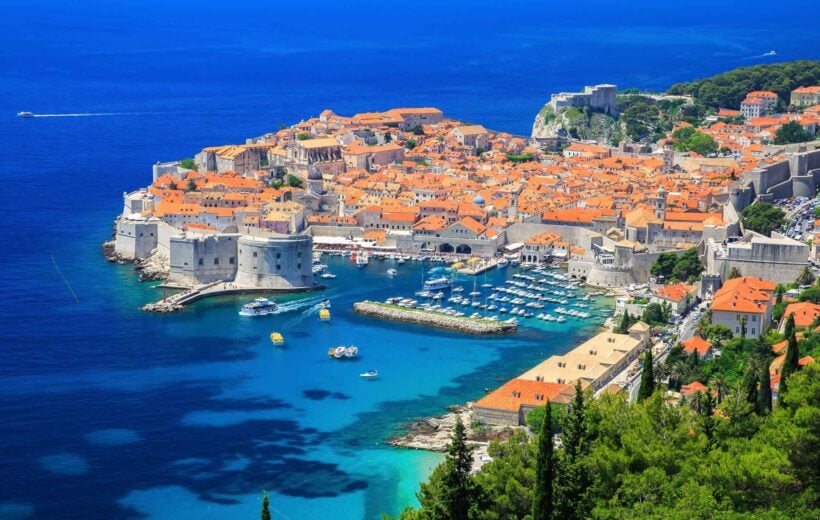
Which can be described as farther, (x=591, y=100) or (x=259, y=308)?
(x=591, y=100)

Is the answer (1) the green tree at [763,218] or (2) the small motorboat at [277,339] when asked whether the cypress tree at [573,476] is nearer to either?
(2) the small motorboat at [277,339]

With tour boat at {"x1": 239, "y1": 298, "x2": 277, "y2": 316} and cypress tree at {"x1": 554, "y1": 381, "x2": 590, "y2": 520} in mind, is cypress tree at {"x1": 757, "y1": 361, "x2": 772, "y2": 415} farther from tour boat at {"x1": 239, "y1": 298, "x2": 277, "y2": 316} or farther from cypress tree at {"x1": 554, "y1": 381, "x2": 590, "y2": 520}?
tour boat at {"x1": 239, "y1": 298, "x2": 277, "y2": 316}

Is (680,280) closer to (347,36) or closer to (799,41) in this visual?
(799,41)

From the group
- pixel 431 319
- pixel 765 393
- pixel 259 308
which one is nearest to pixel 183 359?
pixel 259 308

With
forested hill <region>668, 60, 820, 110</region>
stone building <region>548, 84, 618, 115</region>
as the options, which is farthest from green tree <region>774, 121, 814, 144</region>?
stone building <region>548, 84, 618, 115</region>

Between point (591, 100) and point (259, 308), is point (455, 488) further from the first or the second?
point (591, 100)
